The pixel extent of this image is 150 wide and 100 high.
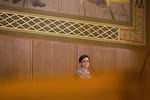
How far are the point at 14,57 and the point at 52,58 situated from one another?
2.03 feet

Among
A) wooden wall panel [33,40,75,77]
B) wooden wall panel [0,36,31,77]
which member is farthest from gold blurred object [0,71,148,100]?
wooden wall panel [33,40,75,77]

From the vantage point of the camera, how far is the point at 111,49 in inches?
235

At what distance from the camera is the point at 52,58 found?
217 inches

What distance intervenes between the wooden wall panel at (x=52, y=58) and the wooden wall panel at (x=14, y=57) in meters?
0.13

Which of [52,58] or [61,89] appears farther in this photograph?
[52,58]

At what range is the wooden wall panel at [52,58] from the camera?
17.7ft

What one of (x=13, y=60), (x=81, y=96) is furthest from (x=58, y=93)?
(x=13, y=60)

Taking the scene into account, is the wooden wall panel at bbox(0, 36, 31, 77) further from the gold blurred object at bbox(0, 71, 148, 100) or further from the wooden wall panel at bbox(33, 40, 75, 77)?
the gold blurred object at bbox(0, 71, 148, 100)

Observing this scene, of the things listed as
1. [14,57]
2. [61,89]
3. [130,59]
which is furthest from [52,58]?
[61,89]

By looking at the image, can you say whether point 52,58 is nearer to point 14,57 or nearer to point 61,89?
point 14,57

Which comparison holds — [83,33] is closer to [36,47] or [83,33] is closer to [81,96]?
[36,47]

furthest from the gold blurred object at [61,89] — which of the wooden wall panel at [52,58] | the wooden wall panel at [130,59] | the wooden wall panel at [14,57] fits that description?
the wooden wall panel at [130,59]

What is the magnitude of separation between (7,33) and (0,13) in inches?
12.7

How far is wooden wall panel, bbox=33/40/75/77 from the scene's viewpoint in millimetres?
5398
